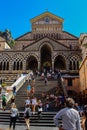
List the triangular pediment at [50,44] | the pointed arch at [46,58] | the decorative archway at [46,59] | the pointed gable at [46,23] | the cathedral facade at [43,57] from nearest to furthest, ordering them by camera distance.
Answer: the cathedral facade at [43,57]
the triangular pediment at [50,44]
the pointed arch at [46,58]
the decorative archway at [46,59]
the pointed gable at [46,23]

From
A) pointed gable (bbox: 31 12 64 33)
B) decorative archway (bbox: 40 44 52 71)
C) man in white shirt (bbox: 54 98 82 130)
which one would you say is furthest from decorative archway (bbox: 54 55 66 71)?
man in white shirt (bbox: 54 98 82 130)

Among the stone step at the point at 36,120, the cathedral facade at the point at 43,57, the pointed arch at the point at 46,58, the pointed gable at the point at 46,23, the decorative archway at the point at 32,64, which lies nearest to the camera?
the stone step at the point at 36,120

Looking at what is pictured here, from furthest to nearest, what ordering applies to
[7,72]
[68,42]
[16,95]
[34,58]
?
1. [68,42]
2. [34,58]
3. [7,72]
4. [16,95]

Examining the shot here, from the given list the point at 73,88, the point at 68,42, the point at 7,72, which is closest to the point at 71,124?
the point at 73,88

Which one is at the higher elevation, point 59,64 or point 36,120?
point 59,64

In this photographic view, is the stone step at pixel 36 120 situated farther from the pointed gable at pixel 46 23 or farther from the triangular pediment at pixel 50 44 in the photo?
the pointed gable at pixel 46 23

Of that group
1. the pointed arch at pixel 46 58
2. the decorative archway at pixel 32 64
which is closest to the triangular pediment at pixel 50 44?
the pointed arch at pixel 46 58

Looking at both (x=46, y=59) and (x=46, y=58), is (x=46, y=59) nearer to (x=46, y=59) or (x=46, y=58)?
(x=46, y=59)

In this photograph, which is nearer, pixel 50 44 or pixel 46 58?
pixel 50 44

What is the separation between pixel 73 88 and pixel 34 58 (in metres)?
14.2

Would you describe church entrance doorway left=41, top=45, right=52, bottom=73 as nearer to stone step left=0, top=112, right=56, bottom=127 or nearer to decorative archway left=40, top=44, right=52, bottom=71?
decorative archway left=40, top=44, right=52, bottom=71

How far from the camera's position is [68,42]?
49594 mm

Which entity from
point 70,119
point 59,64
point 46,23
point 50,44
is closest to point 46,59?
point 59,64

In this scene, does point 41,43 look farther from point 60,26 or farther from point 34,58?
point 60,26
